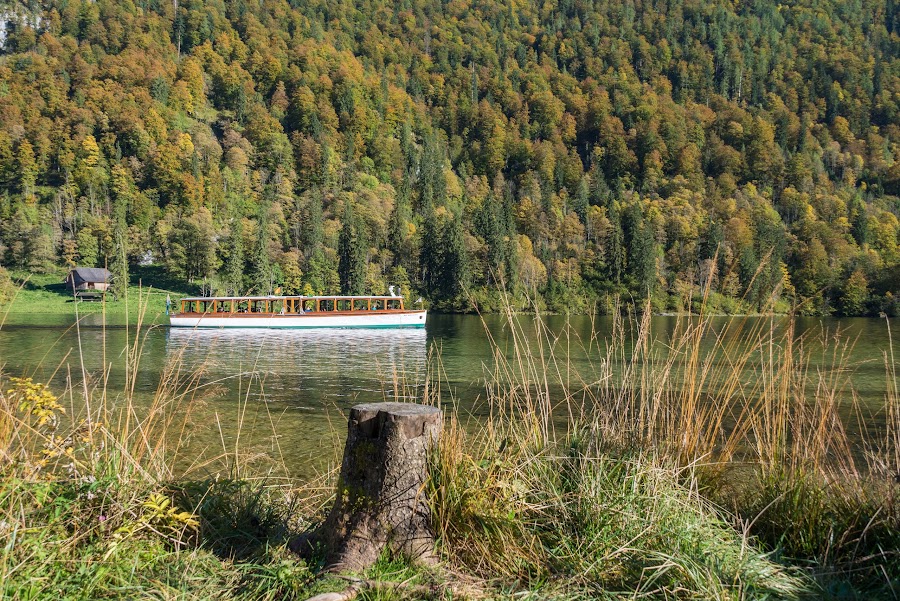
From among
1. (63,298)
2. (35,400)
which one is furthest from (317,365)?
(63,298)

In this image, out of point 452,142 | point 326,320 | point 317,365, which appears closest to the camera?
point 317,365

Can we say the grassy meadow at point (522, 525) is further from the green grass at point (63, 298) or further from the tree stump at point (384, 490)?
the green grass at point (63, 298)

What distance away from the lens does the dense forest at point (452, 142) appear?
7300 centimetres

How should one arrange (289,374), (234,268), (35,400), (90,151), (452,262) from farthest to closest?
(90,151) < (452,262) < (234,268) < (289,374) < (35,400)

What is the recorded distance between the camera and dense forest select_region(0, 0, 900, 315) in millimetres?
73000

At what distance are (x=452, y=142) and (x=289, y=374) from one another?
129404 millimetres

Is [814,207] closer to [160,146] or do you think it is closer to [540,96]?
[540,96]

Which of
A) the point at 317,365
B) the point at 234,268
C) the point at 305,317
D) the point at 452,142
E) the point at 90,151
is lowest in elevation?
the point at 317,365

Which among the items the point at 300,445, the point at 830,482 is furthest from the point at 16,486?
the point at 300,445

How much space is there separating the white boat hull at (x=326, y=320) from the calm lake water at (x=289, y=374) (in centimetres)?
658

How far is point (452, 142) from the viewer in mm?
142250

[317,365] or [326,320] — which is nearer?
[317,365]

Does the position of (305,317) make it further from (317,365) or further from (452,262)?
(452,262)

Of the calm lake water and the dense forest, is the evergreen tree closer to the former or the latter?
the dense forest
